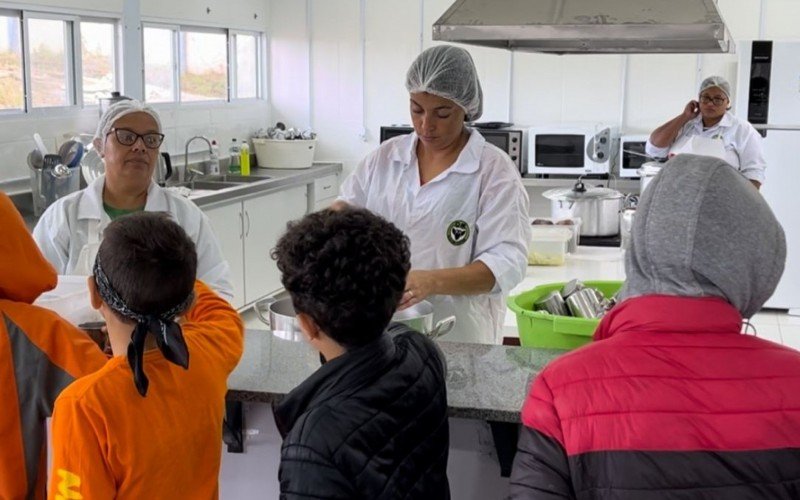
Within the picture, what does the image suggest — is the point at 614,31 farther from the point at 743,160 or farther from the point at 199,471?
the point at 743,160

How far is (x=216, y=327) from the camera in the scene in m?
1.69

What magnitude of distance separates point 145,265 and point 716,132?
4426 millimetres

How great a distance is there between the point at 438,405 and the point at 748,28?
219 inches

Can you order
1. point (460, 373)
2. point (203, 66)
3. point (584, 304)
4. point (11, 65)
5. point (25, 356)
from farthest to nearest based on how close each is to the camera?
point (203, 66) < point (11, 65) < point (584, 304) < point (460, 373) < point (25, 356)

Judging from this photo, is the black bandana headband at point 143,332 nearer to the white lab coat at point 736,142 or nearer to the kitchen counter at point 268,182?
the kitchen counter at point 268,182

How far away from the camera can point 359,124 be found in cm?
704

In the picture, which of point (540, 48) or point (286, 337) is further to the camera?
point (540, 48)

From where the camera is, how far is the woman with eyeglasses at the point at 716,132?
16.9ft

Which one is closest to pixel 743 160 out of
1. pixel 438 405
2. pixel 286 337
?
pixel 286 337

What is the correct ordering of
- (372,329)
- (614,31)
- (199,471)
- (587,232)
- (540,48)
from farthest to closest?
(587,232)
(540,48)
(614,31)
(199,471)
(372,329)

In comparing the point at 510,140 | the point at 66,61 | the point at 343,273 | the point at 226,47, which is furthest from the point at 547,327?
the point at 226,47

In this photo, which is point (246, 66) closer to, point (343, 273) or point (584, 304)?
point (584, 304)

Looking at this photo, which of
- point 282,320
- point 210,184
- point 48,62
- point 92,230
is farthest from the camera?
point 210,184

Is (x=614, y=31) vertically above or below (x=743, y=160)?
above
